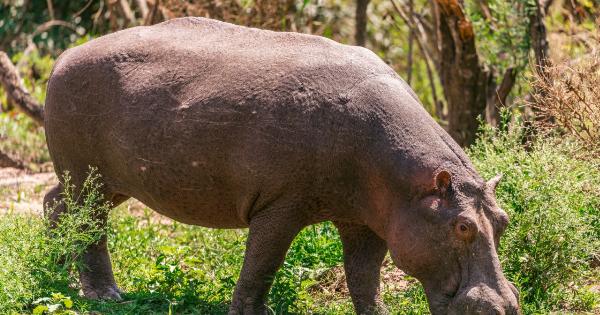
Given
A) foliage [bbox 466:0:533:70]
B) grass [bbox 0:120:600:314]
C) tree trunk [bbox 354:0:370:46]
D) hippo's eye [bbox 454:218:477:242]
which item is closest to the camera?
hippo's eye [bbox 454:218:477:242]

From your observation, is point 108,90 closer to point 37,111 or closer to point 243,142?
point 243,142

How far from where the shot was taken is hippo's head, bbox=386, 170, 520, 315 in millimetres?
5031

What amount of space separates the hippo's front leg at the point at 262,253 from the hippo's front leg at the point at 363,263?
0.50 meters

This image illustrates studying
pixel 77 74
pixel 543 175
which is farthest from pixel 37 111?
pixel 543 175

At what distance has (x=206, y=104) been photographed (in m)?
5.63

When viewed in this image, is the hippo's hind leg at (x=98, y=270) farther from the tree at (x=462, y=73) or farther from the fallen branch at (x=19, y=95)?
the tree at (x=462, y=73)


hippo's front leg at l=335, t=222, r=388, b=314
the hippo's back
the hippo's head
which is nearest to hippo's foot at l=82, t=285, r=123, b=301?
the hippo's back

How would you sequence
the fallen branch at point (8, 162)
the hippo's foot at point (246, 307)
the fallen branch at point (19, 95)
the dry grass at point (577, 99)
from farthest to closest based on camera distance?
the fallen branch at point (8, 162)
the fallen branch at point (19, 95)
the dry grass at point (577, 99)
the hippo's foot at point (246, 307)

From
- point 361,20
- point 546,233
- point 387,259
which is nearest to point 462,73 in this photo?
point 361,20

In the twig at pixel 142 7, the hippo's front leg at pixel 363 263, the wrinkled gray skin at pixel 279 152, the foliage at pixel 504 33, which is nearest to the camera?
the wrinkled gray skin at pixel 279 152

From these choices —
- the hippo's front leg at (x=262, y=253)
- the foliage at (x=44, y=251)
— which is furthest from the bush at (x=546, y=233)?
the foliage at (x=44, y=251)

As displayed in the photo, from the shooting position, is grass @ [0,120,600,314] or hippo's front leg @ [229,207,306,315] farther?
grass @ [0,120,600,314]

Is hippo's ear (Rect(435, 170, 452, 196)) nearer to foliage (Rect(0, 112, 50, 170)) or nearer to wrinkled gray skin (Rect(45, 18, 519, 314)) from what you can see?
wrinkled gray skin (Rect(45, 18, 519, 314))

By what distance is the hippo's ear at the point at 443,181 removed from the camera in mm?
5078
